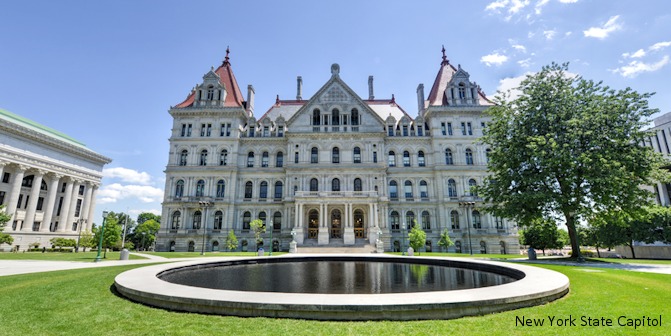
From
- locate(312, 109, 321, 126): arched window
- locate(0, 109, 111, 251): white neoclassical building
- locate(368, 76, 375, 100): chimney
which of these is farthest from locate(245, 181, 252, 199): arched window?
locate(0, 109, 111, 251): white neoclassical building

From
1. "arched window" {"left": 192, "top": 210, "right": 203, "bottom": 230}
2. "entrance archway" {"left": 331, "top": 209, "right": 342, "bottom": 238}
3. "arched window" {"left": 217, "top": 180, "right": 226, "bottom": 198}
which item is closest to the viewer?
"arched window" {"left": 192, "top": 210, "right": 203, "bottom": 230}

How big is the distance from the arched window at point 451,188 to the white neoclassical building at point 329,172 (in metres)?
0.14

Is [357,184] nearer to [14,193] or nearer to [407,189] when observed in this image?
[407,189]

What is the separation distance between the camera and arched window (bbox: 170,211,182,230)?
39938 mm

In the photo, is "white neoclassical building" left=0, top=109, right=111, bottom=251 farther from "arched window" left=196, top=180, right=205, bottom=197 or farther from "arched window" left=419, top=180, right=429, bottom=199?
"arched window" left=419, top=180, right=429, bottom=199

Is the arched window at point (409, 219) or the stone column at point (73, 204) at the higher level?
the stone column at point (73, 204)

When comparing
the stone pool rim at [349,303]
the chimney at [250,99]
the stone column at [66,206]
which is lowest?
the stone pool rim at [349,303]

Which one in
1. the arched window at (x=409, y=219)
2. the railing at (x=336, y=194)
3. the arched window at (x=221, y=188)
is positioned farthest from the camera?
the arched window at (x=221, y=188)

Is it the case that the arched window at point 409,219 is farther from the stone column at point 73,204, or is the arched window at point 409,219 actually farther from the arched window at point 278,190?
the stone column at point 73,204

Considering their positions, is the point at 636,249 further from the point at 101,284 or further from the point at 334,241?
the point at 101,284

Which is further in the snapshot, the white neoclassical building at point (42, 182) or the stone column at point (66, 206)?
the stone column at point (66, 206)

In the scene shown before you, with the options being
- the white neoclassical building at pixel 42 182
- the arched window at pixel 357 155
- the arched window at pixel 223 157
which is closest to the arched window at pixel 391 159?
the arched window at pixel 357 155

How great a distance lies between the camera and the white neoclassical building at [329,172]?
39156 millimetres

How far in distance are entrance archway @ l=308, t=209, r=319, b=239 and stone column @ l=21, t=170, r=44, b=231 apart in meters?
42.2
